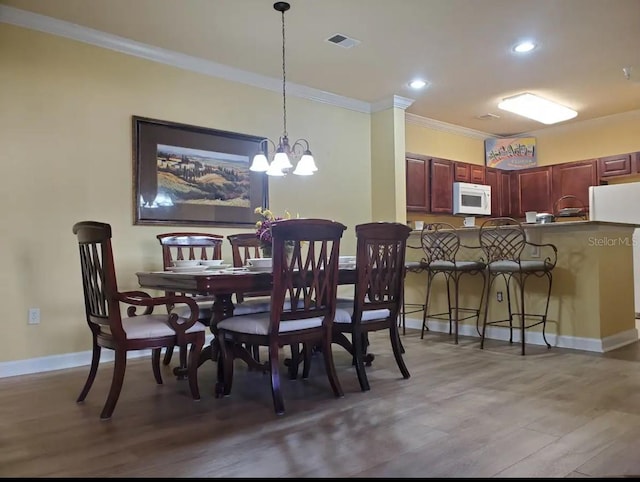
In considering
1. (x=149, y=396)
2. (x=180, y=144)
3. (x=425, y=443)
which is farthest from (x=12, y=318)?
(x=425, y=443)

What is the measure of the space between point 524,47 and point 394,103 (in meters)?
1.66

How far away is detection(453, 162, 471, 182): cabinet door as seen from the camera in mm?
6504

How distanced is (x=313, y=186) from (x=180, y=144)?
5.13 ft

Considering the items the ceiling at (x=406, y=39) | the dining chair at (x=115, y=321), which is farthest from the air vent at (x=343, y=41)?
the dining chair at (x=115, y=321)

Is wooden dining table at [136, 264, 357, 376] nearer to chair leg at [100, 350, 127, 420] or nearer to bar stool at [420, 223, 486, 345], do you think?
chair leg at [100, 350, 127, 420]

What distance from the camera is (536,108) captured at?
6023mm

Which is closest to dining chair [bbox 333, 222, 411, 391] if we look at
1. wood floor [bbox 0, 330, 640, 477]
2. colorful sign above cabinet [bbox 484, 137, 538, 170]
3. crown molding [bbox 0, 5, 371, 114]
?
wood floor [bbox 0, 330, 640, 477]

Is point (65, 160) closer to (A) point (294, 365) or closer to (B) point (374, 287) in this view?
(A) point (294, 365)

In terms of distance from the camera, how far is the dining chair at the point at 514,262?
12.9 feet

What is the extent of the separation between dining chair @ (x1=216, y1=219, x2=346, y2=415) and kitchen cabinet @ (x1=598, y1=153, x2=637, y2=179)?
5069 mm

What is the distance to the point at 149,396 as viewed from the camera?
2805 millimetres

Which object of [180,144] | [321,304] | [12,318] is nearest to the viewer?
[321,304]

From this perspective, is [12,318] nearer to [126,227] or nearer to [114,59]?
[126,227]

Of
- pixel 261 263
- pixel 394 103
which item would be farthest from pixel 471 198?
pixel 261 263
